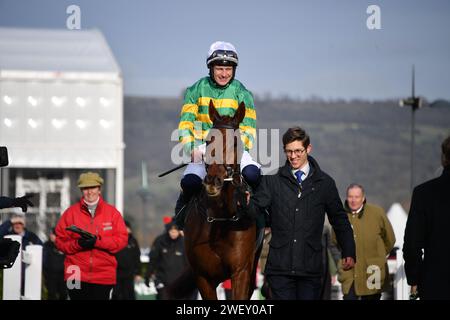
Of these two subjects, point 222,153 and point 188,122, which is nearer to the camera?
point 222,153

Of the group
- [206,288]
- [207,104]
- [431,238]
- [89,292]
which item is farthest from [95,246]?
[431,238]

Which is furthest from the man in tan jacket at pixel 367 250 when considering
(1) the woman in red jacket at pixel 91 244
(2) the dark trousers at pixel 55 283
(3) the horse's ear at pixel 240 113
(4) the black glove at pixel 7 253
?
(2) the dark trousers at pixel 55 283

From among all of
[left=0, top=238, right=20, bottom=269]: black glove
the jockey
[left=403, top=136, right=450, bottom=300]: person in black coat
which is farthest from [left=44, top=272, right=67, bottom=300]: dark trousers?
[left=403, top=136, right=450, bottom=300]: person in black coat

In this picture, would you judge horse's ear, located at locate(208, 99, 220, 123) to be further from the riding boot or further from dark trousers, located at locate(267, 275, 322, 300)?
dark trousers, located at locate(267, 275, 322, 300)

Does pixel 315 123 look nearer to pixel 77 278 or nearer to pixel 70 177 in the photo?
pixel 70 177

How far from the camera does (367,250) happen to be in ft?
40.0

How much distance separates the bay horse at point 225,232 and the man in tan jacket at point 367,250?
278 cm

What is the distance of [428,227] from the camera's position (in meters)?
7.43

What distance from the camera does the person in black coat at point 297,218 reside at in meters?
8.86

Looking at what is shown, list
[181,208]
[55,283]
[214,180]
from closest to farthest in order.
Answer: [214,180], [181,208], [55,283]

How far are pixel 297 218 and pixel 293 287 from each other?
1.89 ft

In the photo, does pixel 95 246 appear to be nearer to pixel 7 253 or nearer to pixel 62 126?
pixel 7 253

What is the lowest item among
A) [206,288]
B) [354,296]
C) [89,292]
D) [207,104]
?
[354,296]
